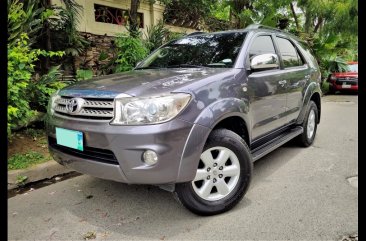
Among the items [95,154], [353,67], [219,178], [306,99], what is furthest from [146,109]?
[353,67]

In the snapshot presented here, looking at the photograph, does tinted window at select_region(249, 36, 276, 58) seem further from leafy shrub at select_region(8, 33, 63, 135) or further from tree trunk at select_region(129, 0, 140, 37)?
tree trunk at select_region(129, 0, 140, 37)

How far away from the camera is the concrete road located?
8.64 ft

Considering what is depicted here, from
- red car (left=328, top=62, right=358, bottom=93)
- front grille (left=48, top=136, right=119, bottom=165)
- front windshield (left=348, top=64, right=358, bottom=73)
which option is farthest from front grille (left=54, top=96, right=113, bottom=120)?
front windshield (left=348, top=64, right=358, bottom=73)

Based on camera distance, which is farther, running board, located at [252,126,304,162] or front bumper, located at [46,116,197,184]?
running board, located at [252,126,304,162]

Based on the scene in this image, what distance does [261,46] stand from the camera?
12.6ft

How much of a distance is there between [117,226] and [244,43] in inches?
89.4

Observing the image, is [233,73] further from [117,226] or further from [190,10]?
[190,10]

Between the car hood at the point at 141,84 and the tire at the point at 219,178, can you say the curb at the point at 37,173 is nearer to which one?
the car hood at the point at 141,84

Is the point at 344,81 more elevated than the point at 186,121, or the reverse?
the point at 344,81

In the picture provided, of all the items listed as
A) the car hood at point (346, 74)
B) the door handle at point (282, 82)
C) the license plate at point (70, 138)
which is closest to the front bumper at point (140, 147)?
the license plate at point (70, 138)

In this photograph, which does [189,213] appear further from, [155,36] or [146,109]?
[155,36]

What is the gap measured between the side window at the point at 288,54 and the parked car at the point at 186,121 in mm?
497

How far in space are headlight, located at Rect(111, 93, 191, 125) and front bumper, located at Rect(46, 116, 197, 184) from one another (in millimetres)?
54

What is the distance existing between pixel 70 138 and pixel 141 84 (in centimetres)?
76
